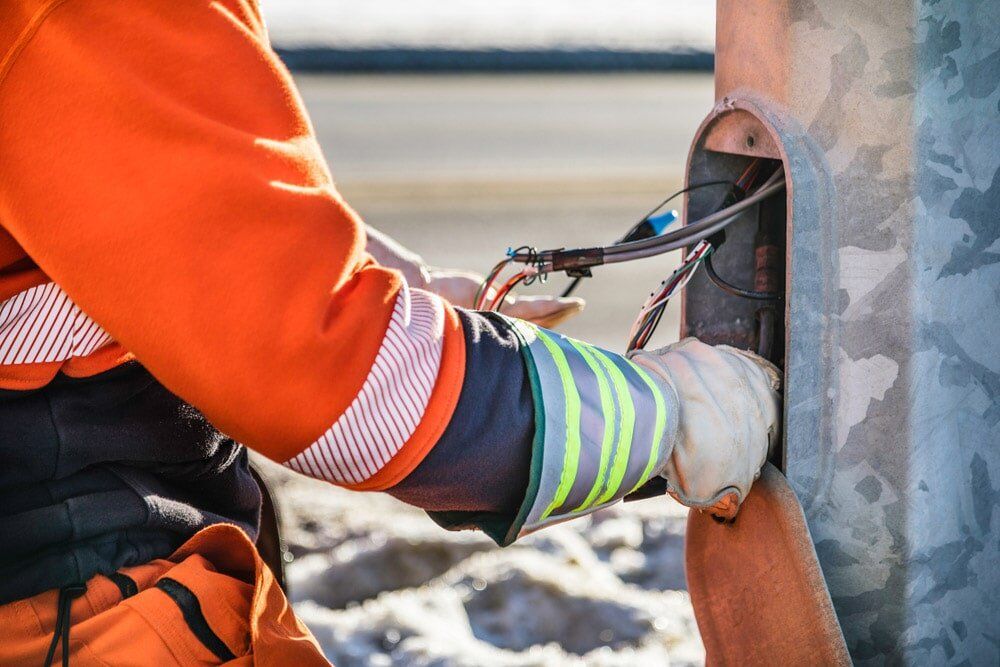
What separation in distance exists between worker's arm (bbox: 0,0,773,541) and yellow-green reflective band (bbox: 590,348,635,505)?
0.24 ft

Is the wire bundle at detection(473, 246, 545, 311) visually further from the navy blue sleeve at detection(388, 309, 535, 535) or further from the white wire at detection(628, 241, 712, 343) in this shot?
the navy blue sleeve at detection(388, 309, 535, 535)

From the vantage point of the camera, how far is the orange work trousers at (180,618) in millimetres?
1204

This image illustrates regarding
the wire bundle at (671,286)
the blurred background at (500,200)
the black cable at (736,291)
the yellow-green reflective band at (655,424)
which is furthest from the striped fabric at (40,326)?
the blurred background at (500,200)

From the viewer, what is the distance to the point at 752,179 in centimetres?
161

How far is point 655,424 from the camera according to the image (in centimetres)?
129

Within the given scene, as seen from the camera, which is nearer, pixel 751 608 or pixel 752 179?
pixel 751 608

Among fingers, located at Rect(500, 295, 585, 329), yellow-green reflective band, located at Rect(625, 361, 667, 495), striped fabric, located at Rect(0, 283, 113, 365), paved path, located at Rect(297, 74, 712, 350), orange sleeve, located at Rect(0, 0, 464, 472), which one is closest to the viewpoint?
orange sleeve, located at Rect(0, 0, 464, 472)

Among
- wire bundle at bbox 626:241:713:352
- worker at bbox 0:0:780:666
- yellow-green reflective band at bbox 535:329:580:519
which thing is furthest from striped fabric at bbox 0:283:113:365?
wire bundle at bbox 626:241:713:352

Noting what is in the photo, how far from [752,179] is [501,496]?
25.5 inches

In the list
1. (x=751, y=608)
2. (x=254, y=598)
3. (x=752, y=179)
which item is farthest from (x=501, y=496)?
(x=752, y=179)

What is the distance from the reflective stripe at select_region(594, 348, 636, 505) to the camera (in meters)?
1.26

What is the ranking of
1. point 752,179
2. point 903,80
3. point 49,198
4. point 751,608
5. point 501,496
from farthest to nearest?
point 752,179 → point 751,608 → point 903,80 → point 501,496 → point 49,198

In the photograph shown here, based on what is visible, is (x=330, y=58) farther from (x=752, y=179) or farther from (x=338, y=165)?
(x=752, y=179)

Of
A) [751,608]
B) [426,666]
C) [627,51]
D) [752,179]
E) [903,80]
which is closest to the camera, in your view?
[903,80]
